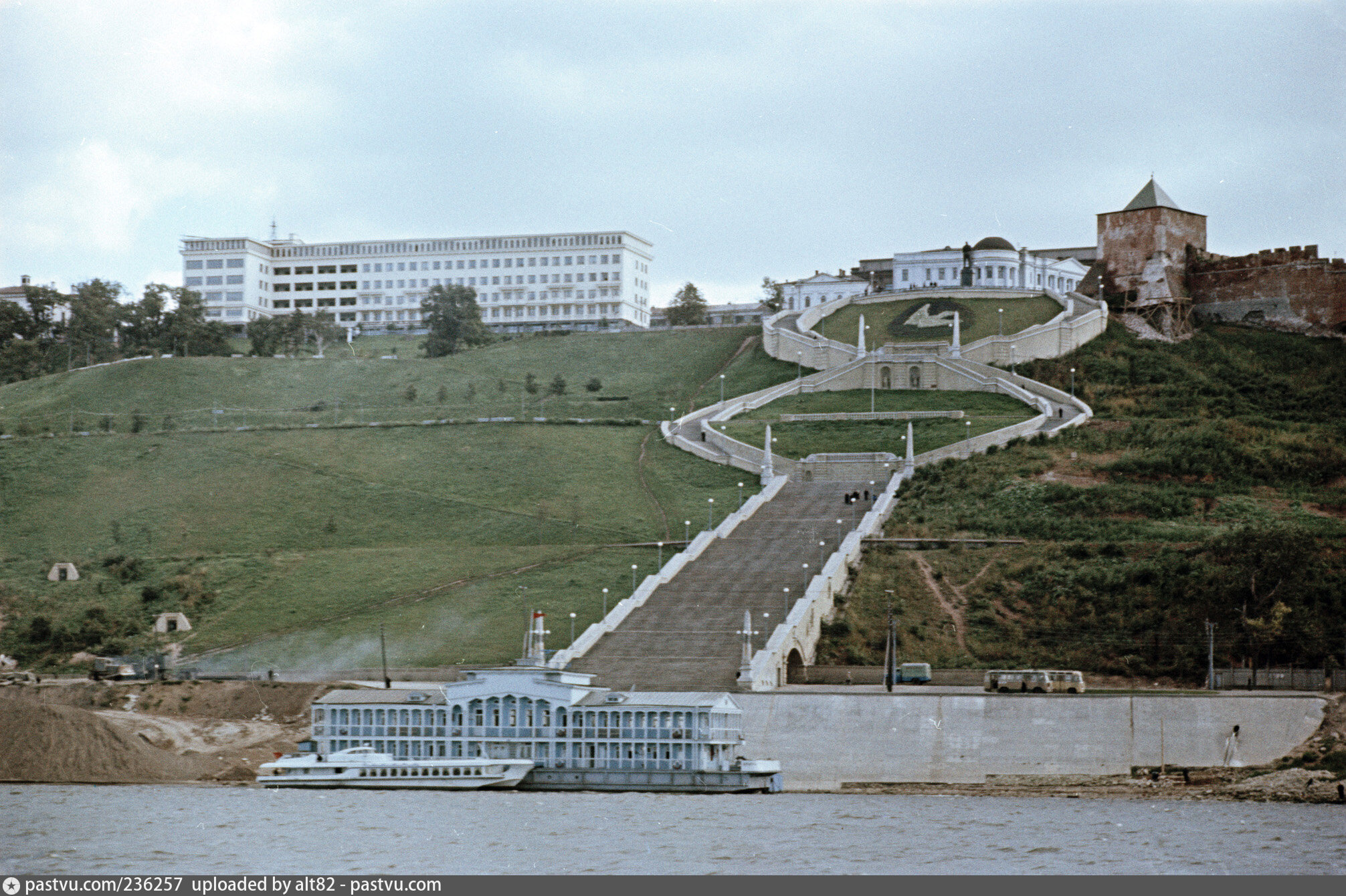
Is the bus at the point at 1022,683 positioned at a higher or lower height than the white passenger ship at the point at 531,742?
higher

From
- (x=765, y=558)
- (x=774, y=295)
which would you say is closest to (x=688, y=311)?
(x=774, y=295)

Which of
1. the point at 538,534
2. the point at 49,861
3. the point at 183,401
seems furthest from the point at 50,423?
the point at 49,861

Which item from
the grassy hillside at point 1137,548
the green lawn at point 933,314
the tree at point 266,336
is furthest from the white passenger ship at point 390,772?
the tree at point 266,336

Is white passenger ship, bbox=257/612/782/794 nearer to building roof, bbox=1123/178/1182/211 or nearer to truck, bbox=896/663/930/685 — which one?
truck, bbox=896/663/930/685

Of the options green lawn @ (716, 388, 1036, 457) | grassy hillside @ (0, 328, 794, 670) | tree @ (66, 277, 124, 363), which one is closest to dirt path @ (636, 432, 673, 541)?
grassy hillside @ (0, 328, 794, 670)

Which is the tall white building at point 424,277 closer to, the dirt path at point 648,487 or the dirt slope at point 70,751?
the dirt path at point 648,487
